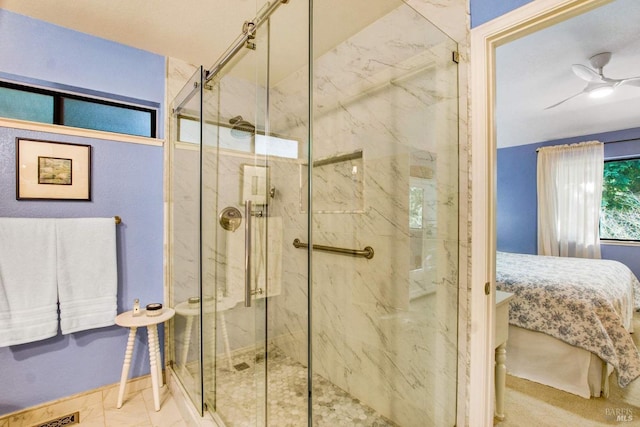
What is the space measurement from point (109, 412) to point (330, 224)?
1.87 m

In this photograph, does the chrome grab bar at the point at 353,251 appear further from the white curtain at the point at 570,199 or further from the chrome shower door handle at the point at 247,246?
the white curtain at the point at 570,199

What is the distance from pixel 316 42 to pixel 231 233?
3.66ft

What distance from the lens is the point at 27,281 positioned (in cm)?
179

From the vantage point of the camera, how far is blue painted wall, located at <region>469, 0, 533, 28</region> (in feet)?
4.17

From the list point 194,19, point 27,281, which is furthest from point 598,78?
point 27,281

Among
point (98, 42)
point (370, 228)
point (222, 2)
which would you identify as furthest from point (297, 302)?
point (98, 42)

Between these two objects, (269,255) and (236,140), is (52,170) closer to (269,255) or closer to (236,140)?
(236,140)

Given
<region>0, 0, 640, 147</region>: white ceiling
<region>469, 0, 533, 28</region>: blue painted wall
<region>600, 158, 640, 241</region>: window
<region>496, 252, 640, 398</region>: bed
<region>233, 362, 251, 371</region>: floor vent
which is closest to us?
<region>469, 0, 533, 28</region>: blue painted wall

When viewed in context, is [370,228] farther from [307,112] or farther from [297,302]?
[307,112]

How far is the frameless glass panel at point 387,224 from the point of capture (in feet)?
4.89

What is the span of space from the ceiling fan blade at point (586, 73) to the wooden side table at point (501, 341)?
1.92 meters

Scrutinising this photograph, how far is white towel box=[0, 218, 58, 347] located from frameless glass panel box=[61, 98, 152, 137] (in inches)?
29.4

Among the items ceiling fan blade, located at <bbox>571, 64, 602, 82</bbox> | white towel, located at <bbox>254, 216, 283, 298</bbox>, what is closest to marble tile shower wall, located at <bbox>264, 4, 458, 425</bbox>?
white towel, located at <bbox>254, 216, 283, 298</bbox>

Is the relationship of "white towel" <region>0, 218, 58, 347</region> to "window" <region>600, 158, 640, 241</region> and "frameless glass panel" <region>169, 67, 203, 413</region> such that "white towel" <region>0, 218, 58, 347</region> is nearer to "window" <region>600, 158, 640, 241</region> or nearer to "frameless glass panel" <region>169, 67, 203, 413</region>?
"frameless glass panel" <region>169, 67, 203, 413</region>
